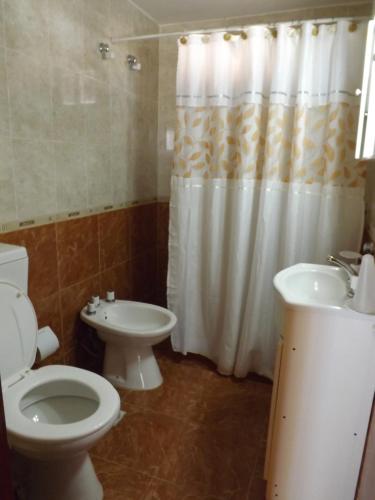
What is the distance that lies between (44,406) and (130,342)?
594 mm

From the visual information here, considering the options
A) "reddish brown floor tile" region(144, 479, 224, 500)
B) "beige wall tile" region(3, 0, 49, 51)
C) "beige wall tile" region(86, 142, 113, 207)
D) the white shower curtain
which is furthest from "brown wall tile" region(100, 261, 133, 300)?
"beige wall tile" region(3, 0, 49, 51)

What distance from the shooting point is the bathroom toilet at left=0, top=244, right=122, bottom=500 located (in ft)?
3.93

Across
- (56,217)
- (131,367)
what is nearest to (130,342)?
(131,367)

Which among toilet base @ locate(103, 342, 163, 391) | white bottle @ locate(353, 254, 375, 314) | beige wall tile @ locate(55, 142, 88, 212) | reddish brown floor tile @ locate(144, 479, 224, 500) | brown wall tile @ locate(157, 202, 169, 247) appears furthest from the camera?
brown wall tile @ locate(157, 202, 169, 247)

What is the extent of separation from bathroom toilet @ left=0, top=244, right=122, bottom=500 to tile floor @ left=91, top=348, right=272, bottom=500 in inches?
8.2

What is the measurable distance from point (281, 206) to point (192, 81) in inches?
35.0

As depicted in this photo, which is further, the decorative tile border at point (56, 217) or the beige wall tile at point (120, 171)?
the beige wall tile at point (120, 171)

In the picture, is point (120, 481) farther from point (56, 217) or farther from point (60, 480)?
point (56, 217)

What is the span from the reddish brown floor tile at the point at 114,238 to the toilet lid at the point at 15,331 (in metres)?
Answer: 0.78

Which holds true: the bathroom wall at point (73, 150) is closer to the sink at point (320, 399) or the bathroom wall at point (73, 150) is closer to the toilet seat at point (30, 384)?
the toilet seat at point (30, 384)

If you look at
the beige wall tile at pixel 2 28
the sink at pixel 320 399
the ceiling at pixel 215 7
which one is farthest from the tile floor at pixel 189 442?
the ceiling at pixel 215 7

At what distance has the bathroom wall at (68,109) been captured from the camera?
1565mm

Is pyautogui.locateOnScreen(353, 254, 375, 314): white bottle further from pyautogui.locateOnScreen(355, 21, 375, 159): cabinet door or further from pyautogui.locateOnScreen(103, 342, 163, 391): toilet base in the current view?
pyautogui.locateOnScreen(103, 342, 163, 391): toilet base

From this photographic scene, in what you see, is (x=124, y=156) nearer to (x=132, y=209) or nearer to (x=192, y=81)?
(x=132, y=209)
